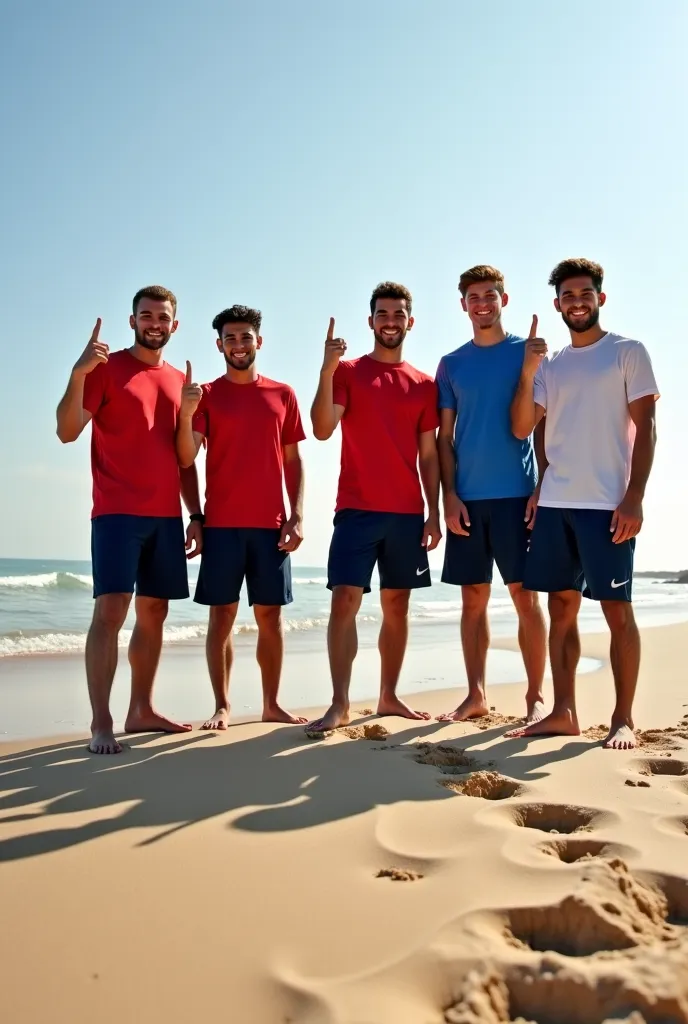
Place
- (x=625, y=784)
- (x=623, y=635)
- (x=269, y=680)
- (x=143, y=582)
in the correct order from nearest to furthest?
(x=625, y=784), (x=623, y=635), (x=143, y=582), (x=269, y=680)

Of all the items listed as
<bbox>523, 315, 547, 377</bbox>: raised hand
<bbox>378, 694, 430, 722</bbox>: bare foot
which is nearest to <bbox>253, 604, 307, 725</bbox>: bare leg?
<bbox>378, 694, 430, 722</bbox>: bare foot

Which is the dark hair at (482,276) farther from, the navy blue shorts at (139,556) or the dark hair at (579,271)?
the navy blue shorts at (139,556)

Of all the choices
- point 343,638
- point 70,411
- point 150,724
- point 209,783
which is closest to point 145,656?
point 150,724

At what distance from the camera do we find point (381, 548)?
4531 millimetres

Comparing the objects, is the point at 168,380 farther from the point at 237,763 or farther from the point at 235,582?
the point at 237,763

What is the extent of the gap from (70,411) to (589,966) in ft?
10.6

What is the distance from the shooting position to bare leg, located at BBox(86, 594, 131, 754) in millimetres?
3727

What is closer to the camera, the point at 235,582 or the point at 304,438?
the point at 235,582

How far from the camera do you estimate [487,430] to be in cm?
445

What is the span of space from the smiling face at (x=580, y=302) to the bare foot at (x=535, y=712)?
6.21 ft

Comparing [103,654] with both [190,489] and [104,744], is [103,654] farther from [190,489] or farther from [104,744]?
[190,489]

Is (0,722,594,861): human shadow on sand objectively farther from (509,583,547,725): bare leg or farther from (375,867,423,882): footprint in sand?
Result: (509,583,547,725): bare leg

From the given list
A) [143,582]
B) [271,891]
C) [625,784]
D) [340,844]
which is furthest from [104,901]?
[143,582]

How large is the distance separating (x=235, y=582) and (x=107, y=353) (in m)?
1.33
